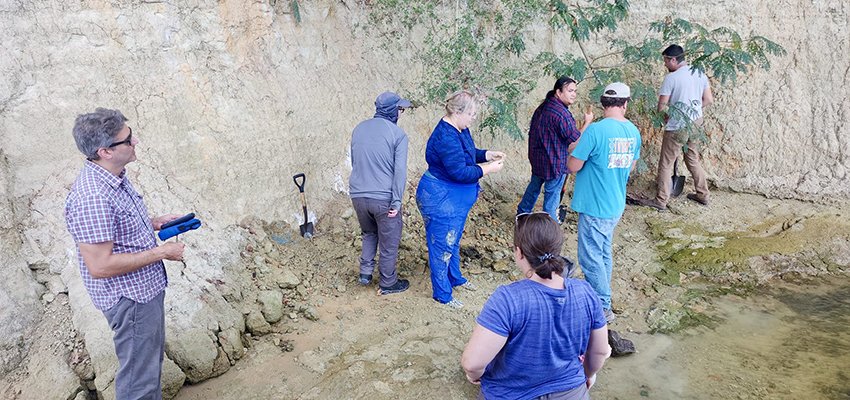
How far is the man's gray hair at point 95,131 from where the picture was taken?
2312 mm

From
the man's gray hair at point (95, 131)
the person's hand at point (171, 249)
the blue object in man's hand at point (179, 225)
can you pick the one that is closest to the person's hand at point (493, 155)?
the blue object in man's hand at point (179, 225)

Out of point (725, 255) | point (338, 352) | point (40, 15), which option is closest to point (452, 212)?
point (338, 352)

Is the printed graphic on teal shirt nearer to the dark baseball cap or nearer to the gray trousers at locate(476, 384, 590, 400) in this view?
the dark baseball cap

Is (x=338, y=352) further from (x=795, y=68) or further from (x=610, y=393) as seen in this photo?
(x=795, y=68)

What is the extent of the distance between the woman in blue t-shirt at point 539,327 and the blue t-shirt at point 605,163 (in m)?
1.68

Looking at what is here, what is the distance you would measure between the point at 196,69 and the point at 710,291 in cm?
509

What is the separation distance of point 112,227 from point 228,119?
8.69 feet

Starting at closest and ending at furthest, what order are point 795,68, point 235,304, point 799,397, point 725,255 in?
point 799,397 → point 235,304 → point 725,255 → point 795,68

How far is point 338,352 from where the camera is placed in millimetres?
3717

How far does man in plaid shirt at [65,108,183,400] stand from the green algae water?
2614 mm

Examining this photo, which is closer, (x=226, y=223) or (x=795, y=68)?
(x=226, y=223)

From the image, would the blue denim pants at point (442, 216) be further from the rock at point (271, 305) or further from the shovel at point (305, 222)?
the shovel at point (305, 222)

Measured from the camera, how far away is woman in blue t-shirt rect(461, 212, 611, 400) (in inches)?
81.7

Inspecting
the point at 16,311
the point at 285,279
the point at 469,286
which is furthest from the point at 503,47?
the point at 16,311
